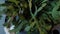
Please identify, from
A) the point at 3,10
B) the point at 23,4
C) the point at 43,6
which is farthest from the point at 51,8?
the point at 3,10

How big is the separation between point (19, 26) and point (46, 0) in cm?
20

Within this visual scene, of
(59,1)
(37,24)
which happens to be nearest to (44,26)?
(37,24)

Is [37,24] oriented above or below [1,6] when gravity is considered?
below

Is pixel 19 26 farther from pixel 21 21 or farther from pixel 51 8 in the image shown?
pixel 51 8

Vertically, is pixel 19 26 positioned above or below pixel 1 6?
below

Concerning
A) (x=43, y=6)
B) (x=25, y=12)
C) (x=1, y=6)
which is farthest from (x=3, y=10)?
(x=43, y=6)

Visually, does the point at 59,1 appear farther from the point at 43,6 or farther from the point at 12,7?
the point at 12,7

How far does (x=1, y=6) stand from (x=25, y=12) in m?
0.14

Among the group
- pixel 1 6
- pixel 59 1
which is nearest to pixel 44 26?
pixel 59 1

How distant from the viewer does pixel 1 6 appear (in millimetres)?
821

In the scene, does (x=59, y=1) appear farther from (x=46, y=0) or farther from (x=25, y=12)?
(x=25, y=12)

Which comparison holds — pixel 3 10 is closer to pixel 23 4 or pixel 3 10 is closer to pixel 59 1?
A: pixel 23 4

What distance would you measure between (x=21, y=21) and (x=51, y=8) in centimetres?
18

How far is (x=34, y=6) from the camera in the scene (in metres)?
0.79
